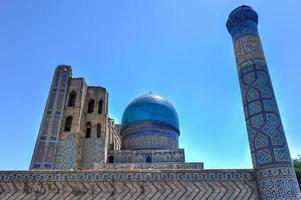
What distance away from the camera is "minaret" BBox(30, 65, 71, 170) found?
1571 cm

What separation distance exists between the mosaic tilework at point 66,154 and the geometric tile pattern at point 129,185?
440 inches

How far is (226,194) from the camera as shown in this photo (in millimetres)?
4746

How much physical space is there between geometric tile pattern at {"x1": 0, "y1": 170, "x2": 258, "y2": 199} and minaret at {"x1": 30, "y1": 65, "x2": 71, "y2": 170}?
11128mm

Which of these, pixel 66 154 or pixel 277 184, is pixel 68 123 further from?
pixel 277 184

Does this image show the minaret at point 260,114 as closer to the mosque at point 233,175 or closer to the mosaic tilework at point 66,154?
the mosque at point 233,175

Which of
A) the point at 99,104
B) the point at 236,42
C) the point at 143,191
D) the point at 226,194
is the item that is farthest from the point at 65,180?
the point at 99,104

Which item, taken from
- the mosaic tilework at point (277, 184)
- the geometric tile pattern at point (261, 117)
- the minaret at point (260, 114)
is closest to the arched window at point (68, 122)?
the minaret at point (260, 114)

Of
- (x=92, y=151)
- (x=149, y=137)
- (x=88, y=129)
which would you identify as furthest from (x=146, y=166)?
(x=88, y=129)

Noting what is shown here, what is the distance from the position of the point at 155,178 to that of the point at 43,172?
2.02 meters

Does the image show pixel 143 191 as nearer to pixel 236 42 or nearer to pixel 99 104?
pixel 236 42

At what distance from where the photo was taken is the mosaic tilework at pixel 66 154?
16.0 m

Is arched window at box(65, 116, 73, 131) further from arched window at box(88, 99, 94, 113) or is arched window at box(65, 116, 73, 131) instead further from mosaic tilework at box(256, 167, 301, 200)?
mosaic tilework at box(256, 167, 301, 200)

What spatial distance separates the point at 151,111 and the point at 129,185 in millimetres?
14274

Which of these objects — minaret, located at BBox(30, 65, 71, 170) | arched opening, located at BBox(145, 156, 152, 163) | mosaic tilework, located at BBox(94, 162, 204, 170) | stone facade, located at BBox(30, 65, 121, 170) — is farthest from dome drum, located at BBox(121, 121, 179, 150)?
minaret, located at BBox(30, 65, 71, 170)
